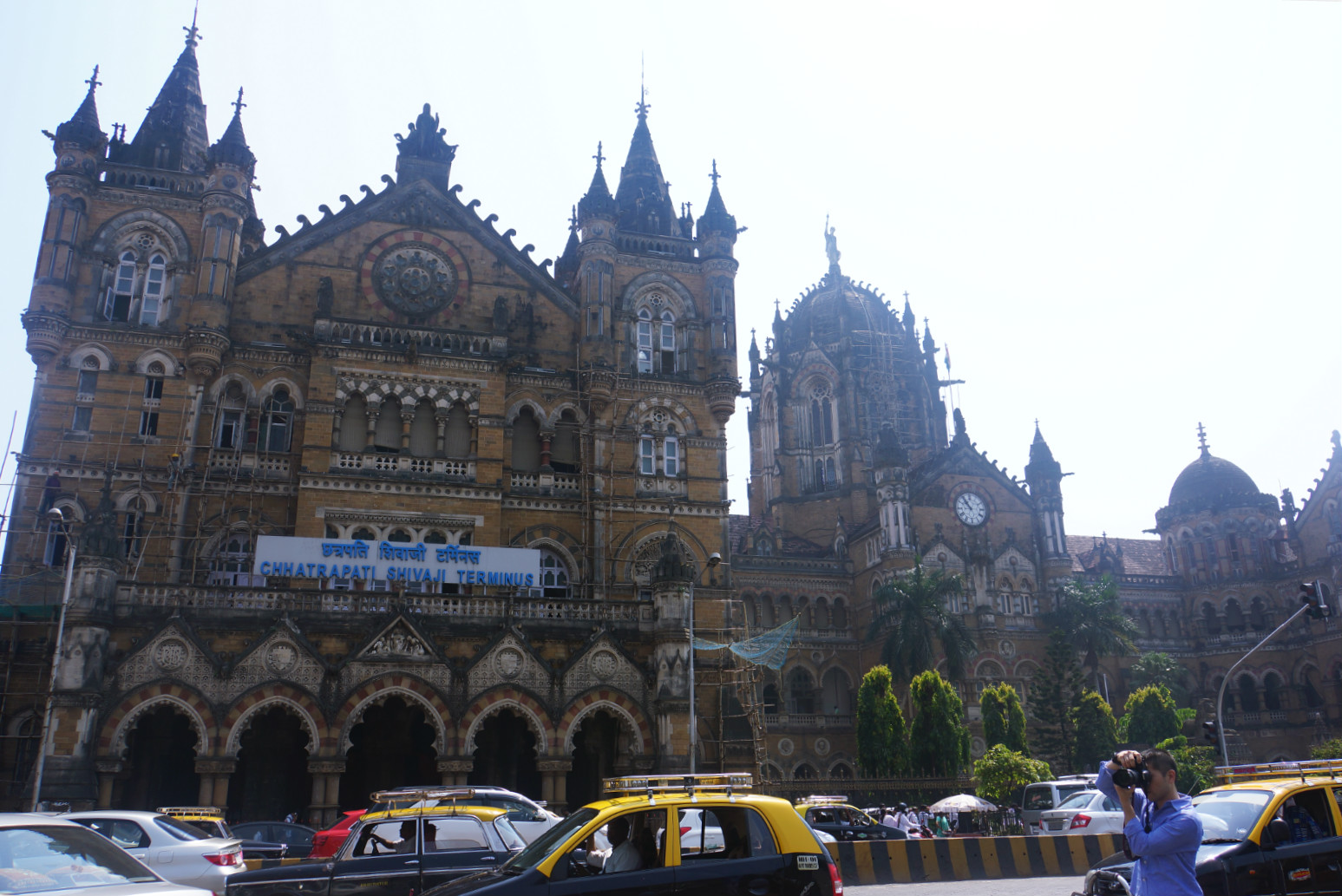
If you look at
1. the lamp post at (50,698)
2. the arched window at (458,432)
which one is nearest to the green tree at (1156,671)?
the arched window at (458,432)

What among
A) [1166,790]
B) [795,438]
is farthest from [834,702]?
[1166,790]

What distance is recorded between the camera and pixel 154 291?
35094 millimetres

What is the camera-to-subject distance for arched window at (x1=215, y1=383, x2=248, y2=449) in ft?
113

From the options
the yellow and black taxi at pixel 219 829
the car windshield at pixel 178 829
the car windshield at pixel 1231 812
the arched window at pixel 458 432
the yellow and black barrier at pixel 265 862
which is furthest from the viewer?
the arched window at pixel 458 432

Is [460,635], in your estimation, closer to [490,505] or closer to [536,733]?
[536,733]

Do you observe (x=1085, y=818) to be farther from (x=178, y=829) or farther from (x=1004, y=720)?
(x=178, y=829)

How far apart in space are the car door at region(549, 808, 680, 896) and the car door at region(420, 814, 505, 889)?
13.3 ft

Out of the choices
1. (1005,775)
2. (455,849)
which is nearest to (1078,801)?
(1005,775)

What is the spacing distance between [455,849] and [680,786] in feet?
13.5

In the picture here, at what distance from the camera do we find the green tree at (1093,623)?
178 feet

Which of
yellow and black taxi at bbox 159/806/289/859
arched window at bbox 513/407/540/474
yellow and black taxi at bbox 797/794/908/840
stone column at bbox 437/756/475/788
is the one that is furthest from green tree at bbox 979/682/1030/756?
yellow and black taxi at bbox 159/806/289/859

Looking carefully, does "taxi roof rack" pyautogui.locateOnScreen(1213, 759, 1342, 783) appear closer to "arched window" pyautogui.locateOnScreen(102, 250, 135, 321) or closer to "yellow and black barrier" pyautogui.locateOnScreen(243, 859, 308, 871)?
"yellow and black barrier" pyautogui.locateOnScreen(243, 859, 308, 871)

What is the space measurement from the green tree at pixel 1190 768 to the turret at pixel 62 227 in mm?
37997

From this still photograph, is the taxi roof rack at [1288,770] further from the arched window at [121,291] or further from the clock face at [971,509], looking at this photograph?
the clock face at [971,509]
